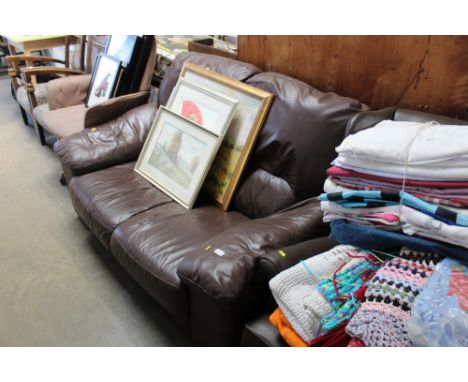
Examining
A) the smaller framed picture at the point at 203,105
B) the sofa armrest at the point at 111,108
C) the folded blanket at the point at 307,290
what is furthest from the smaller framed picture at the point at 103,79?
the folded blanket at the point at 307,290

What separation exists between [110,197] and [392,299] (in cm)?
144

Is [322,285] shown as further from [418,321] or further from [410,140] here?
[410,140]

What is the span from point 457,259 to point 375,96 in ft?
2.96

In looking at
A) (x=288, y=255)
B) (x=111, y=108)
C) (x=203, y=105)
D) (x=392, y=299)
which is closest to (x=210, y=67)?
(x=203, y=105)

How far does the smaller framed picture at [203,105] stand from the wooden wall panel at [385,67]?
0.38m

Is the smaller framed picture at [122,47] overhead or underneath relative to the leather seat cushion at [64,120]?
overhead

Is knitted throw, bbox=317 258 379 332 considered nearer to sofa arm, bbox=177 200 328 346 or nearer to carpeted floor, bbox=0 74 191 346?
sofa arm, bbox=177 200 328 346

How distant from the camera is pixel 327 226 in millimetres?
1608

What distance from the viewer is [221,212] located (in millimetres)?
2023

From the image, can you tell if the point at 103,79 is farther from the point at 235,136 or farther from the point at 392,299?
the point at 392,299

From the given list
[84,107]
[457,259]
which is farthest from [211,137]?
[84,107]

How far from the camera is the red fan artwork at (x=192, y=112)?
2156 millimetres

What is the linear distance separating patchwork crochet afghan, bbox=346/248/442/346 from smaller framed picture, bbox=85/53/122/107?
7.93ft

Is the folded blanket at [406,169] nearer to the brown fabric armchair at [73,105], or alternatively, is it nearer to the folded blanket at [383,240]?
the folded blanket at [383,240]
